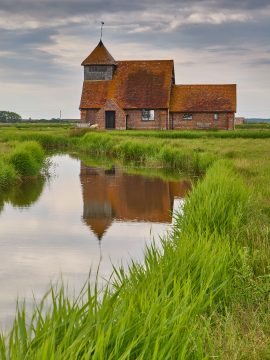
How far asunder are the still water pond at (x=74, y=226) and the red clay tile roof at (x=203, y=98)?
1100 inches

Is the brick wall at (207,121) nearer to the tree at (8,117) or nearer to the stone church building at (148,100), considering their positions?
the stone church building at (148,100)

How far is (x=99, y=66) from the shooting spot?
53500mm

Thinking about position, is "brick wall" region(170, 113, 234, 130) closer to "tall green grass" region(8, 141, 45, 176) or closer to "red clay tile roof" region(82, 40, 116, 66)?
"red clay tile roof" region(82, 40, 116, 66)

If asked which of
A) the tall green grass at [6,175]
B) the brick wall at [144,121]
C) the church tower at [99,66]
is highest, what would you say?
the church tower at [99,66]

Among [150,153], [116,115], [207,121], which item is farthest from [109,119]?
[150,153]

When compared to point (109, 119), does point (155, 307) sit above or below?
below

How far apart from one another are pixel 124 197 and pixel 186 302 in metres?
14.1

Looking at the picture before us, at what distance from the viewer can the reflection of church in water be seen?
49.8ft

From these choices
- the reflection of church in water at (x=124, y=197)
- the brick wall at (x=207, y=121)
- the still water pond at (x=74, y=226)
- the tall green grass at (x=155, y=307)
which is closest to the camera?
the tall green grass at (x=155, y=307)

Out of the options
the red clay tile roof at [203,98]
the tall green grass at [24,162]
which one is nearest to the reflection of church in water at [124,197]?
the tall green grass at [24,162]

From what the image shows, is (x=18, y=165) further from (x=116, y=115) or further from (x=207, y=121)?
(x=207, y=121)

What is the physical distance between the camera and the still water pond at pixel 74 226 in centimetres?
938

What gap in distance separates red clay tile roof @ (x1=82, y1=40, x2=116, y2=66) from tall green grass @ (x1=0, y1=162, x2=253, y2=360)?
42.6 meters

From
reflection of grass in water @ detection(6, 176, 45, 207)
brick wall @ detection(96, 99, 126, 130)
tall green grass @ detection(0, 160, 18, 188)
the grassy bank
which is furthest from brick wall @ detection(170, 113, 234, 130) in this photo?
tall green grass @ detection(0, 160, 18, 188)
